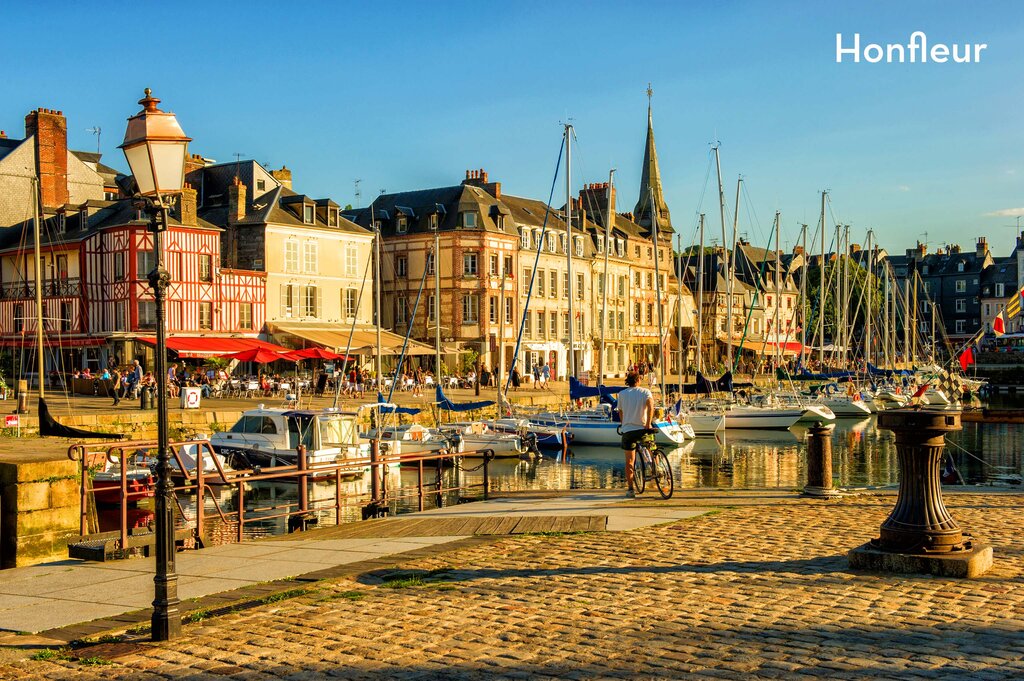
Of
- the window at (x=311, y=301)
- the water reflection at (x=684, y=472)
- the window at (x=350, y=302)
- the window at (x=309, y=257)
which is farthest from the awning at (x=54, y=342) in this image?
the water reflection at (x=684, y=472)

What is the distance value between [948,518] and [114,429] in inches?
1173

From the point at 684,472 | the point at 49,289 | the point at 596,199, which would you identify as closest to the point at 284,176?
the point at 49,289

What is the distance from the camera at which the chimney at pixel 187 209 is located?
5062 cm

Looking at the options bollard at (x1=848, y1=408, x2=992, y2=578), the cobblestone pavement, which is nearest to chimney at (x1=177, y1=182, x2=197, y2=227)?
the cobblestone pavement

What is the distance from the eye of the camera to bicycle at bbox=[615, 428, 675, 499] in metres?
15.1

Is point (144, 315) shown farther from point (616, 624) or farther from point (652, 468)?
point (616, 624)

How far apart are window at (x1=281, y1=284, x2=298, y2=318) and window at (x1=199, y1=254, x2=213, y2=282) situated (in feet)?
16.0

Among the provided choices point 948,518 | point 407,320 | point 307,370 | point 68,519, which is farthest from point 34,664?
point 407,320

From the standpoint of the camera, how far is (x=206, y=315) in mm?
51719

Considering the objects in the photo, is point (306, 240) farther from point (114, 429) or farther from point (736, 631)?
point (736, 631)

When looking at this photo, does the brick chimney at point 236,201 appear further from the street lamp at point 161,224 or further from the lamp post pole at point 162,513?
the lamp post pole at point 162,513

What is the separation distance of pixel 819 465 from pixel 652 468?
8.60ft

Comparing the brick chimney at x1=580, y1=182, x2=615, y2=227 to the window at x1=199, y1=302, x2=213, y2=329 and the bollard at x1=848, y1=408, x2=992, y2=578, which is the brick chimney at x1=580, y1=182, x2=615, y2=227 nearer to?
the window at x1=199, y1=302, x2=213, y2=329

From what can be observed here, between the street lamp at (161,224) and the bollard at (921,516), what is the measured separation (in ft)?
19.4
